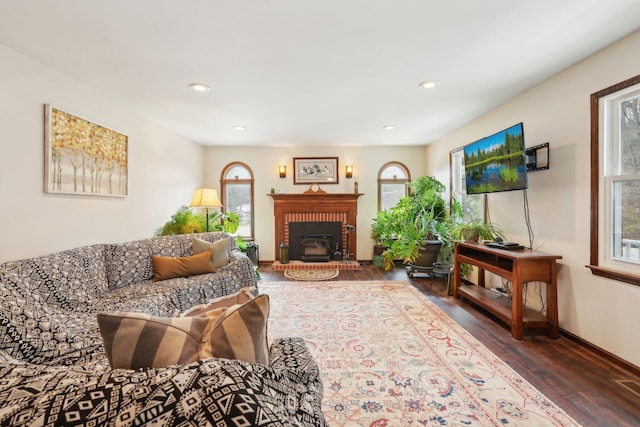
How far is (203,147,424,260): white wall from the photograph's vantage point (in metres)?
5.46

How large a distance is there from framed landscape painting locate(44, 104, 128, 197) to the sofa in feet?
2.16

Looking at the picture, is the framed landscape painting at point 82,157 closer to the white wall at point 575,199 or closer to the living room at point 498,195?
the living room at point 498,195

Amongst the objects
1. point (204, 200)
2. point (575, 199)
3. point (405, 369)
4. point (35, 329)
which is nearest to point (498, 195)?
point (575, 199)

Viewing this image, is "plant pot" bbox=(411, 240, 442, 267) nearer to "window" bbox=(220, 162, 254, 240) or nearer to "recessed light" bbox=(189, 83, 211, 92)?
"window" bbox=(220, 162, 254, 240)

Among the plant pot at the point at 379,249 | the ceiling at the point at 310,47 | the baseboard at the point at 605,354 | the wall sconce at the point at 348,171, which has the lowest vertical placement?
the baseboard at the point at 605,354

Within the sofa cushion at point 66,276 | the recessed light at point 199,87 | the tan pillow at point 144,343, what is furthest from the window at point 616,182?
the sofa cushion at point 66,276

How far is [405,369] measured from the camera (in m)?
1.99

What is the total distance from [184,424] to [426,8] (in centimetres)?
221

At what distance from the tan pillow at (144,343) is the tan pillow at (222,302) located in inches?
70.1

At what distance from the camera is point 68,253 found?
216 centimetres

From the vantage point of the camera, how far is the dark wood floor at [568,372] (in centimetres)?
158

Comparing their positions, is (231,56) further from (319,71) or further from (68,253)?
(68,253)

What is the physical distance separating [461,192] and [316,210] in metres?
2.60

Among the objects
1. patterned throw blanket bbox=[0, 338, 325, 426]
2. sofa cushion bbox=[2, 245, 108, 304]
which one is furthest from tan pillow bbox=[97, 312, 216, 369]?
sofa cushion bbox=[2, 245, 108, 304]
